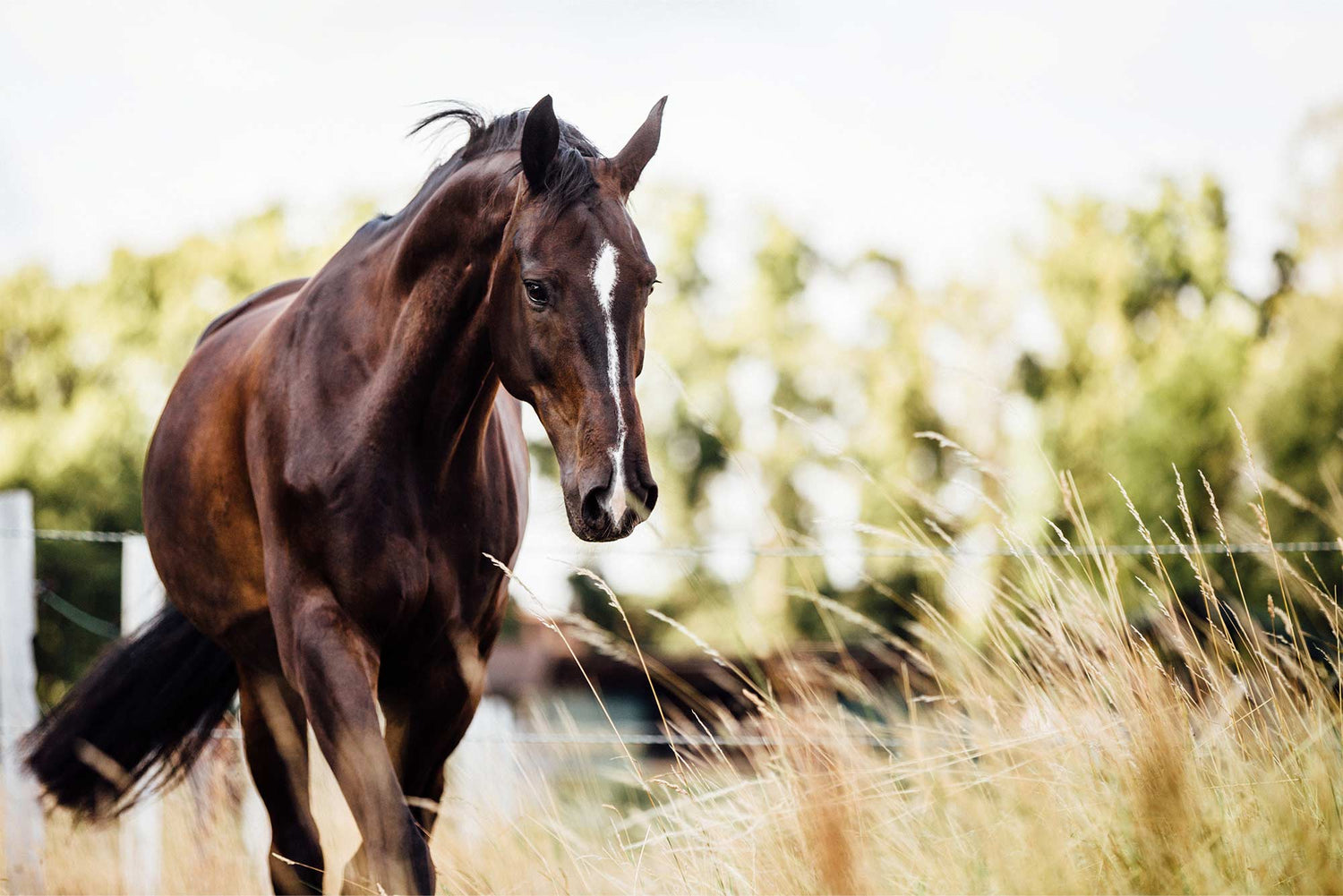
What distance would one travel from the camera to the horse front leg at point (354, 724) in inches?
94.8

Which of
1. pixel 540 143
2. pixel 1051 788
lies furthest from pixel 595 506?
pixel 1051 788

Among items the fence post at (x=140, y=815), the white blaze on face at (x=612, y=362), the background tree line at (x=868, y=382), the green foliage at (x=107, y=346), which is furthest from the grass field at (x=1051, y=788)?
the green foliage at (x=107, y=346)

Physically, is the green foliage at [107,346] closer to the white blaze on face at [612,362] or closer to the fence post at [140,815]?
the fence post at [140,815]

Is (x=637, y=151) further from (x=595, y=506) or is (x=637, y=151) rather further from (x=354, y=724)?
(x=354, y=724)

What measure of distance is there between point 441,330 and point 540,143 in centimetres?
52

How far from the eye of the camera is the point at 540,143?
247cm

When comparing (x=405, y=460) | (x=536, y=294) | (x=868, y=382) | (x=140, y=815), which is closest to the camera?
(x=536, y=294)

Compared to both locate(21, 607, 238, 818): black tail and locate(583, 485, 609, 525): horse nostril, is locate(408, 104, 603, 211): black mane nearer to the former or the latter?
locate(583, 485, 609, 525): horse nostril

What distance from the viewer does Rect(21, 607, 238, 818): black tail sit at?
12.8ft

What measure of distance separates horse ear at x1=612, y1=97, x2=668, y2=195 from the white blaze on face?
1.17ft

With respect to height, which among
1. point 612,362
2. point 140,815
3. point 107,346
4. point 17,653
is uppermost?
point 612,362

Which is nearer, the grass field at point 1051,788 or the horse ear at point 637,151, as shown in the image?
the grass field at point 1051,788

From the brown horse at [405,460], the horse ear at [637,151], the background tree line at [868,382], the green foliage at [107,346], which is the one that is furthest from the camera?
the green foliage at [107,346]

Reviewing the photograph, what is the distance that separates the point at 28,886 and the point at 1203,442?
11.3 m
